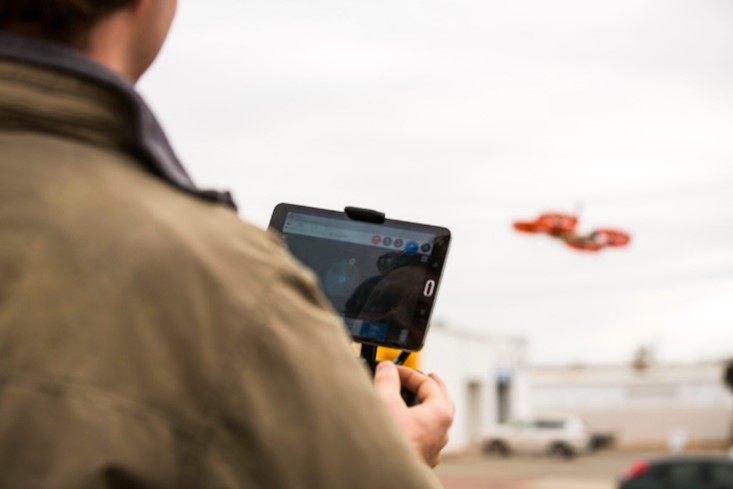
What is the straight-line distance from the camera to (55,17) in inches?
42.8

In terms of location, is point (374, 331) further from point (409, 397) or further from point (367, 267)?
point (409, 397)

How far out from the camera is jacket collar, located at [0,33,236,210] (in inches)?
40.8

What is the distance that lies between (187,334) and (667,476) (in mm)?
18829

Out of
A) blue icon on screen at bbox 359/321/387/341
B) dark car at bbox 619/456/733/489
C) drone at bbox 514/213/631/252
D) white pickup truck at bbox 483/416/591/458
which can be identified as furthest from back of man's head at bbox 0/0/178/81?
white pickup truck at bbox 483/416/591/458

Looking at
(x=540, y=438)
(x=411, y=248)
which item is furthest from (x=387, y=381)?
(x=540, y=438)

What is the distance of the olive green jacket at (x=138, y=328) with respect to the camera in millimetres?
938

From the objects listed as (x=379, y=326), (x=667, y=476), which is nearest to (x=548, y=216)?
(x=667, y=476)

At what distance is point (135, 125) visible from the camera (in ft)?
3.43

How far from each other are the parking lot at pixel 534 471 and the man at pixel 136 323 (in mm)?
27316

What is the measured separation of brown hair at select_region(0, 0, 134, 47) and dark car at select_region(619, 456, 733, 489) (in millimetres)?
18304

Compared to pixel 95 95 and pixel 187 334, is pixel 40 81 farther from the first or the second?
pixel 187 334

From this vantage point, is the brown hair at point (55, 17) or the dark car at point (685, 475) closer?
the brown hair at point (55, 17)

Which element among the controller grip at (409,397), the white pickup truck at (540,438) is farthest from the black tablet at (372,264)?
the white pickup truck at (540,438)

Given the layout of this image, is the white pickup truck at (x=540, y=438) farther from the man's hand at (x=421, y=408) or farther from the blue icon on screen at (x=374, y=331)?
the man's hand at (x=421, y=408)
